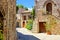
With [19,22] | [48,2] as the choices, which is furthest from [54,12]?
[19,22]

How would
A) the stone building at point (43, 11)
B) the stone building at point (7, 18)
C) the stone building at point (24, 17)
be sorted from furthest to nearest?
the stone building at point (24, 17)
the stone building at point (43, 11)
the stone building at point (7, 18)

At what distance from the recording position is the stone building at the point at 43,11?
2867 centimetres

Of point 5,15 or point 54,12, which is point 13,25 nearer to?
point 5,15

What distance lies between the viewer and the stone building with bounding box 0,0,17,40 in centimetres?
1042

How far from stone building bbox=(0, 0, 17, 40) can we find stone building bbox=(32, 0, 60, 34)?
17.7m

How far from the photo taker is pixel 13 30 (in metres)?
10.9

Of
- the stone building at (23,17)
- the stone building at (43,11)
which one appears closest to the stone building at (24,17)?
the stone building at (23,17)

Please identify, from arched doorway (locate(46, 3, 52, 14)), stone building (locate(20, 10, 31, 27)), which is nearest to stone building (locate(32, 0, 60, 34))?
arched doorway (locate(46, 3, 52, 14))

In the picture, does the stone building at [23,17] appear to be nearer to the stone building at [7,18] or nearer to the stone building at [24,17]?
the stone building at [24,17]

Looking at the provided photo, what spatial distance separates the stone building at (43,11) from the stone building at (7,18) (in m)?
17.7

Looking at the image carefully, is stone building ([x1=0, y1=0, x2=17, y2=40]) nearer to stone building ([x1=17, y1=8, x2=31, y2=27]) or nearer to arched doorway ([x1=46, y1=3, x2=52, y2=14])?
arched doorway ([x1=46, y1=3, x2=52, y2=14])

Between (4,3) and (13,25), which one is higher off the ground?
(4,3)

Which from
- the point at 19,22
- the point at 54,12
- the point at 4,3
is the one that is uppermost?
the point at 4,3

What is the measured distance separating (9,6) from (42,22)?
62.6ft
